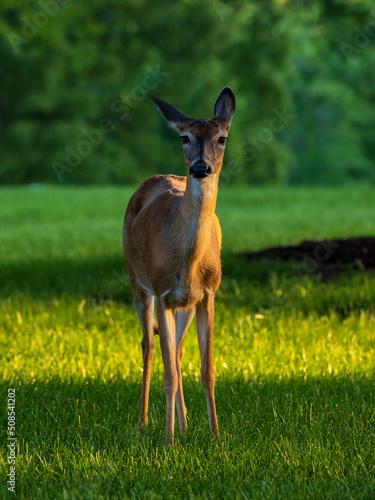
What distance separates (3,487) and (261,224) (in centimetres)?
1363

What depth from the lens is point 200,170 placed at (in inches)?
146

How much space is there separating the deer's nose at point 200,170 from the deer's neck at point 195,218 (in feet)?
0.52

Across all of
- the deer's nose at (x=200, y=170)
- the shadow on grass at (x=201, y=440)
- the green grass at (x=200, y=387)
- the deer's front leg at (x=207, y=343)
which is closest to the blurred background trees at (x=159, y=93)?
the green grass at (x=200, y=387)

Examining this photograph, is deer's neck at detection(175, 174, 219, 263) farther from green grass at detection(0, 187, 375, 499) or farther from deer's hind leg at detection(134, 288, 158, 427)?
green grass at detection(0, 187, 375, 499)

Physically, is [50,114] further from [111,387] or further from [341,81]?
[111,387]

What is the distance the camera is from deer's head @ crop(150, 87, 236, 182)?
3752mm

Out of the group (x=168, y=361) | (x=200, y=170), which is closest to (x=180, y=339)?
(x=168, y=361)

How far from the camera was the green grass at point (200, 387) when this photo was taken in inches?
151

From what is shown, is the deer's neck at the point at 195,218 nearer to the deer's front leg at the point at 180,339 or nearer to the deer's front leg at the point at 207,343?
the deer's front leg at the point at 207,343

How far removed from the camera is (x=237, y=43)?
135 ft

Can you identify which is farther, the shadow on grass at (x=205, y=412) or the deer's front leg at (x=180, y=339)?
the deer's front leg at (x=180, y=339)

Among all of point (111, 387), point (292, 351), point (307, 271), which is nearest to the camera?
point (111, 387)

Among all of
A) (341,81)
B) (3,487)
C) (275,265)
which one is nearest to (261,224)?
(275,265)

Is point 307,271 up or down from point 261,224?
down
